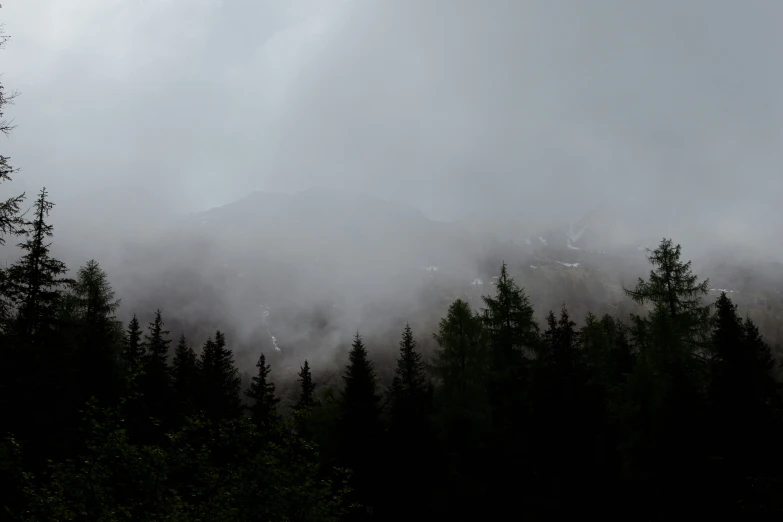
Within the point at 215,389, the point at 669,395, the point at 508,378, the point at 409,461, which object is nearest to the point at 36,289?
the point at 409,461

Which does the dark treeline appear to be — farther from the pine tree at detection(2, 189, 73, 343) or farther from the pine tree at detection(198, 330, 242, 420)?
the pine tree at detection(198, 330, 242, 420)

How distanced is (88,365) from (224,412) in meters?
14.4

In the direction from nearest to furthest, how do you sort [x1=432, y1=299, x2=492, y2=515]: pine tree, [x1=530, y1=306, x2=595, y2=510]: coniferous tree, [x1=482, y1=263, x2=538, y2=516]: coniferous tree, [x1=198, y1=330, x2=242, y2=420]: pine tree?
[x1=530, y1=306, x2=595, y2=510]: coniferous tree → [x1=482, y1=263, x2=538, y2=516]: coniferous tree → [x1=432, y1=299, x2=492, y2=515]: pine tree → [x1=198, y1=330, x2=242, y2=420]: pine tree

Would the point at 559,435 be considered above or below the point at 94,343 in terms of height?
below

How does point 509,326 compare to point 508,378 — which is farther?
point 509,326

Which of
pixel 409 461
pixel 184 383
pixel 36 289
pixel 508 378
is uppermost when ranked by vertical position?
pixel 36 289

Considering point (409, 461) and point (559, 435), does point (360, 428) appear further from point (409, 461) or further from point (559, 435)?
point (559, 435)

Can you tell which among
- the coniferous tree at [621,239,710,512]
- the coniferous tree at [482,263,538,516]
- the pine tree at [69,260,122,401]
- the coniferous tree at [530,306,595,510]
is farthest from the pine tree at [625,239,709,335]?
the pine tree at [69,260,122,401]

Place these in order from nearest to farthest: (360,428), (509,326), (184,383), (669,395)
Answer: (669,395), (360,428), (509,326), (184,383)

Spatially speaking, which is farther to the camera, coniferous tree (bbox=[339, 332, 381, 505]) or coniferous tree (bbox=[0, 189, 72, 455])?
coniferous tree (bbox=[339, 332, 381, 505])

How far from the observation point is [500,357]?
37.0 meters

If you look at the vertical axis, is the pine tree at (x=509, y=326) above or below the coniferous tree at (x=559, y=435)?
above

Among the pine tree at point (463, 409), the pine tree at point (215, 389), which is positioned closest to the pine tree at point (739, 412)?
the pine tree at point (463, 409)

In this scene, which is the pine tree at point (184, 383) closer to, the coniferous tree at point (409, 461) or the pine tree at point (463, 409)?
the coniferous tree at point (409, 461)
